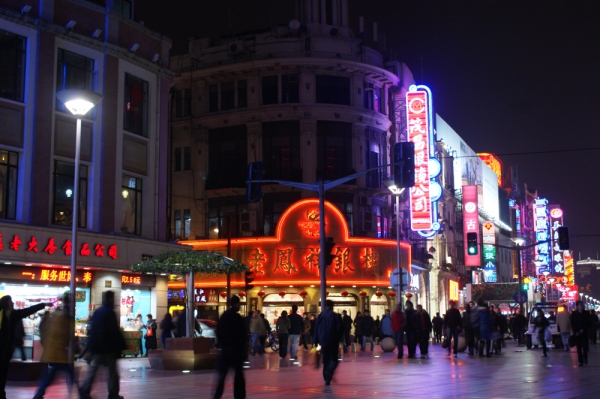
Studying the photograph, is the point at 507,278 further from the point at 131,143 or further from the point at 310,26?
the point at 131,143

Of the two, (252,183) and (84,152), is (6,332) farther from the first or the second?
(84,152)

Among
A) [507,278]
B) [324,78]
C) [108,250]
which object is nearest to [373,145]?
[324,78]

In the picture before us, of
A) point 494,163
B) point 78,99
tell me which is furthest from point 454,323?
point 494,163

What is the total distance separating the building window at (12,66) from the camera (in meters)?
26.3

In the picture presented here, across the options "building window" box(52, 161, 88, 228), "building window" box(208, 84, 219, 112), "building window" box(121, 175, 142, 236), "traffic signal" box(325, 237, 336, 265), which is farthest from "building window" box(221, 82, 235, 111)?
"traffic signal" box(325, 237, 336, 265)

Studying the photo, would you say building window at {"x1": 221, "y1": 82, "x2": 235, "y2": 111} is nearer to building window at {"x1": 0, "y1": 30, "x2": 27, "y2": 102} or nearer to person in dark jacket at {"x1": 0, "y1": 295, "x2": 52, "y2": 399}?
building window at {"x1": 0, "y1": 30, "x2": 27, "y2": 102}

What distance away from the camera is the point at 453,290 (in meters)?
73.4

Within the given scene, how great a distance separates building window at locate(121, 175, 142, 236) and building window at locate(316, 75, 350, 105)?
20.1 meters

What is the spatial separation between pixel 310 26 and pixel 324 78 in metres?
3.67

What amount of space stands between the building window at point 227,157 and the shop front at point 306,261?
4.36 m

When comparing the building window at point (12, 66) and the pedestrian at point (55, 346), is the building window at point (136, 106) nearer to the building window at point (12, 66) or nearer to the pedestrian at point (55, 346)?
the building window at point (12, 66)

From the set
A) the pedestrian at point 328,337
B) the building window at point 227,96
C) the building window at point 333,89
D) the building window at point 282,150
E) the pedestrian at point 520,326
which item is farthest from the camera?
the building window at point 227,96

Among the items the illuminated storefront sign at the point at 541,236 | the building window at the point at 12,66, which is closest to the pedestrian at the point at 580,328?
the building window at the point at 12,66

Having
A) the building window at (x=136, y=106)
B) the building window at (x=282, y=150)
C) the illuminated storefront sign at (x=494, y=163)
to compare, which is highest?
the illuminated storefront sign at (x=494, y=163)
